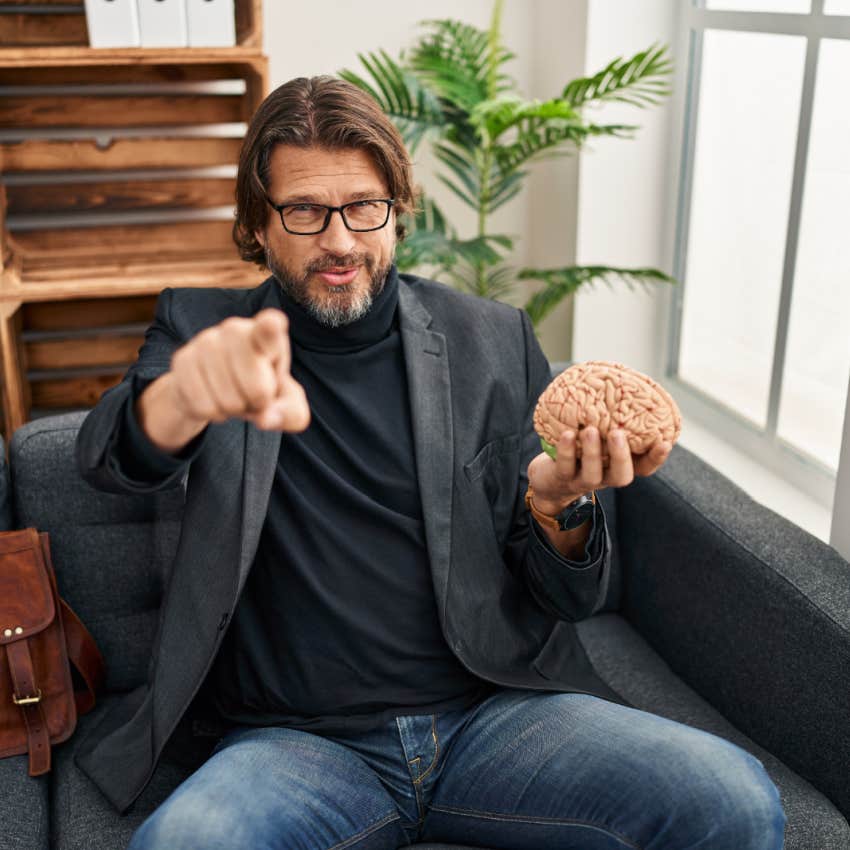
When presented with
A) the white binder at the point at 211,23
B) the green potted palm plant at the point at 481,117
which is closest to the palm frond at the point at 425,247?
the green potted palm plant at the point at 481,117

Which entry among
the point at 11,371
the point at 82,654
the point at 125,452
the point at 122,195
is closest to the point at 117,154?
the point at 122,195

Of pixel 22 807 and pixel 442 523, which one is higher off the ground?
pixel 442 523

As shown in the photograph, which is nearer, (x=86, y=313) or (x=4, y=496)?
(x=4, y=496)

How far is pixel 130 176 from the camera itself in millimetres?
2666

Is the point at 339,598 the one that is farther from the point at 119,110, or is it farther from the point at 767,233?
the point at 119,110

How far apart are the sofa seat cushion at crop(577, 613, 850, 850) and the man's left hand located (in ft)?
1.74

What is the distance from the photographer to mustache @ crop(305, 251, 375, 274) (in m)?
1.55

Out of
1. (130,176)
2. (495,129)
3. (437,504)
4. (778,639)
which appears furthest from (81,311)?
(778,639)

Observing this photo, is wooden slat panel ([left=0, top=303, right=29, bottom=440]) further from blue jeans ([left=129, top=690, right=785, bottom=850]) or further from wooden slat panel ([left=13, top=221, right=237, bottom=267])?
blue jeans ([left=129, top=690, right=785, bottom=850])

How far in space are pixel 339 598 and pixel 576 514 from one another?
339mm

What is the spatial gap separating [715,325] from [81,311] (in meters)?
1.50

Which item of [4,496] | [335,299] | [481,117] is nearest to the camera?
[335,299]

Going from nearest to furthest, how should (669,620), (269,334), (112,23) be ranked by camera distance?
(269,334)
(669,620)
(112,23)

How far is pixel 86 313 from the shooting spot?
2.69m
